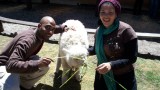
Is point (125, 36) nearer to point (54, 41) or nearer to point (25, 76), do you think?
point (25, 76)

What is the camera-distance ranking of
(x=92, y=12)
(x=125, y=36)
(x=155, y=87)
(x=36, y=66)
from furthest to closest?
(x=92, y=12)
(x=155, y=87)
(x=36, y=66)
(x=125, y=36)

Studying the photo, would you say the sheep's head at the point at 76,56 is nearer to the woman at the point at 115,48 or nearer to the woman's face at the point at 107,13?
the woman at the point at 115,48

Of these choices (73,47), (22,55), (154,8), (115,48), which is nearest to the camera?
(115,48)

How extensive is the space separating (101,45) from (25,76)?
1.65 meters

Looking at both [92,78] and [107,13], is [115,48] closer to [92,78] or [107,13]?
[107,13]

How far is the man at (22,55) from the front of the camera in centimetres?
361

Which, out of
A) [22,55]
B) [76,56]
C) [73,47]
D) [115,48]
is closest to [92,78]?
[73,47]

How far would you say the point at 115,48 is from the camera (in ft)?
10.8

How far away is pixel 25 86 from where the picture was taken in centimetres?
477

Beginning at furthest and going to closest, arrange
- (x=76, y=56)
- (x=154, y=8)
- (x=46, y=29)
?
(x=154, y=8), (x=76, y=56), (x=46, y=29)

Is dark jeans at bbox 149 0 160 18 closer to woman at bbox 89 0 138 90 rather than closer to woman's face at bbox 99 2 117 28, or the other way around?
woman at bbox 89 0 138 90

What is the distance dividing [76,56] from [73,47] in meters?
0.26

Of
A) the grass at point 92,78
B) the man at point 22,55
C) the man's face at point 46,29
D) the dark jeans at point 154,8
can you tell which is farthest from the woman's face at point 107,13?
the dark jeans at point 154,8

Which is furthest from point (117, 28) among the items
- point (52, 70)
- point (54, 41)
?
point (54, 41)
